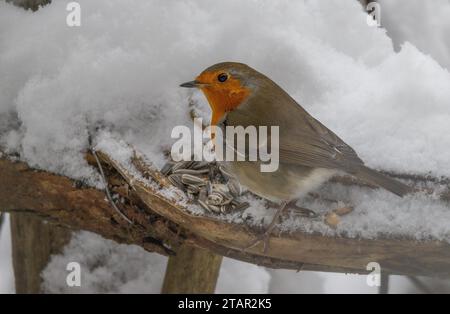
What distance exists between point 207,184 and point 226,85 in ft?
1.44

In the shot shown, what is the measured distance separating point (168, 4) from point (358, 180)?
1301 mm

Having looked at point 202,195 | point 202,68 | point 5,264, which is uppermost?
point 202,68

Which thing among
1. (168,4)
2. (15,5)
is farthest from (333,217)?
(15,5)

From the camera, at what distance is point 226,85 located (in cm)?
269

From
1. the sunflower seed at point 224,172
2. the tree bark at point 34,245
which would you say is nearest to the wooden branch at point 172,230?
the sunflower seed at point 224,172

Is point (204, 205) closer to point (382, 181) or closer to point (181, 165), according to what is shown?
point (181, 165)

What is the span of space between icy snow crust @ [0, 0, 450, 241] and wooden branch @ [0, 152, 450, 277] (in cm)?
5

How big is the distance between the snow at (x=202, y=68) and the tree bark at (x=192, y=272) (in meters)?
0.56

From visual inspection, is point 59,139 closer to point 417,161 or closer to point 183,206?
point 183,206

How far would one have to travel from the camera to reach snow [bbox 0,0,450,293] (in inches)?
101

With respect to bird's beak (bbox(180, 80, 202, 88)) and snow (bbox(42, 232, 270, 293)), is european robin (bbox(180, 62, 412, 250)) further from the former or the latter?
snow (bbox(42, 232, 270, 293))

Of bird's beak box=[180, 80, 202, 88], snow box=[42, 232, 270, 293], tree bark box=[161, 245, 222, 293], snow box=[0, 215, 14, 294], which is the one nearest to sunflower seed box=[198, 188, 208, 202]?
bird's beak box=[180, 80, 202, 88]

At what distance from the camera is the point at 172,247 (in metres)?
2.75

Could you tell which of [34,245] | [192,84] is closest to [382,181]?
[192,84]
